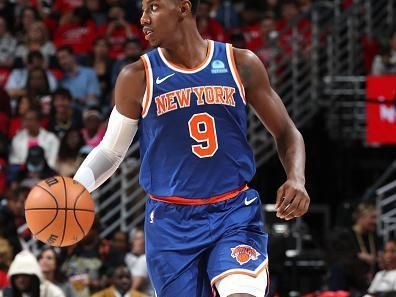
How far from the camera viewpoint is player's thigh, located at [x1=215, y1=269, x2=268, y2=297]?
17.7 feet

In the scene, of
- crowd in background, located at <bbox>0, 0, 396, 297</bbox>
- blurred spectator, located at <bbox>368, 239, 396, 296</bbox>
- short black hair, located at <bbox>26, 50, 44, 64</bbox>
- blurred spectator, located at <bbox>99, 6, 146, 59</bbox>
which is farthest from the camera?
blurred spectator, located at <bbox>99, 6, 146, 59</bbox>

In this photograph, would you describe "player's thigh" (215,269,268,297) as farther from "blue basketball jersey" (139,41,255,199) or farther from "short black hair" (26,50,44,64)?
"short black hair" (26,50,44,64)

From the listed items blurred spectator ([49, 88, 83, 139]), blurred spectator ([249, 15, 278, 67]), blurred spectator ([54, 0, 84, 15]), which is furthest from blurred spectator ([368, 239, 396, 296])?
blurred spectator ([54, 0, 84, 15])

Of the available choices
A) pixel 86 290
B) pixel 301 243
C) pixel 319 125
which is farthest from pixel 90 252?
pixel 319 125

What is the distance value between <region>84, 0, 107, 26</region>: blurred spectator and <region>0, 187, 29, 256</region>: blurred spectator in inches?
180

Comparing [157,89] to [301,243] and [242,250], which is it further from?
[301,243]

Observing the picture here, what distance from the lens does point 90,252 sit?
11195 mm

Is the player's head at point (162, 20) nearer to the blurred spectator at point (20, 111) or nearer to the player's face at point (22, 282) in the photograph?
the player's face at point (22, 282)

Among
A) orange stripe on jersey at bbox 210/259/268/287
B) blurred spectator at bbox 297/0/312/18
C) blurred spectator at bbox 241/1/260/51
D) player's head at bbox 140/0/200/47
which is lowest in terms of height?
blurred spectator at bbox 241/1/260/51

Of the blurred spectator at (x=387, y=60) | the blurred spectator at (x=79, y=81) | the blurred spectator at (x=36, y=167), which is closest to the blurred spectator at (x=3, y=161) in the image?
the blurred spectator at (x=36, y=167)

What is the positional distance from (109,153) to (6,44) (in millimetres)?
9911

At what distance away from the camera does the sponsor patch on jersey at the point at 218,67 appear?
5.76 m

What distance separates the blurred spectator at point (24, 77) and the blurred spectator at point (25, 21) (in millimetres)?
1020

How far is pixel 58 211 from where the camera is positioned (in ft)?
18.6
